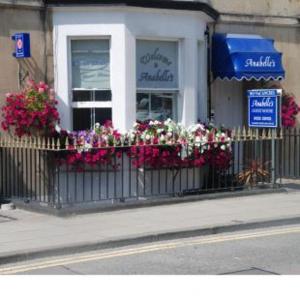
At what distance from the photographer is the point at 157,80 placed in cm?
1345

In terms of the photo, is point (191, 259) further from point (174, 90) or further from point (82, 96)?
point (174, 90)

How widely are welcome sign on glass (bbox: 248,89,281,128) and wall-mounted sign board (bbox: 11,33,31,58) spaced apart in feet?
15.2

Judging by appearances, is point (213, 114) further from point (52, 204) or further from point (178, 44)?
point (52, 204)

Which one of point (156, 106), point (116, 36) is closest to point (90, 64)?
point (116, 36)

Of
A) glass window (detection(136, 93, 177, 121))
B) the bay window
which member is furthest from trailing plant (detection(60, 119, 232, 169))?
the bay window

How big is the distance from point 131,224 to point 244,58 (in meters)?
5.61

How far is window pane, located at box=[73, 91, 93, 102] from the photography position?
13.0 meters

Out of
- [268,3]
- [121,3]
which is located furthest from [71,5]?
[268,3]

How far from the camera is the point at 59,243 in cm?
877

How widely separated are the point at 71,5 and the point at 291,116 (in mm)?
5996

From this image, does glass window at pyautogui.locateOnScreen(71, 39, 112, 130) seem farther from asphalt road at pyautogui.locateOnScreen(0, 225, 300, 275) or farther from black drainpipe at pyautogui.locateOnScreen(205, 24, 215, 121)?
asphalt road at pyautogui.locateOnScreen(0, 225, 300, 275)

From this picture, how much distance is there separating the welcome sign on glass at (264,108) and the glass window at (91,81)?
2.99 metres

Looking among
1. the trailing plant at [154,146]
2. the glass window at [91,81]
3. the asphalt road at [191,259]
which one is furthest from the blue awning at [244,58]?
the asphalt road at [191,259]

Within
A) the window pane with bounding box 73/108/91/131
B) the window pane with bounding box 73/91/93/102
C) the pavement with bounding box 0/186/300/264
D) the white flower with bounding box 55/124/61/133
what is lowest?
the pavement with bounding box 0/186/300/264
